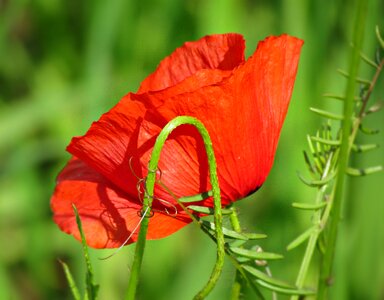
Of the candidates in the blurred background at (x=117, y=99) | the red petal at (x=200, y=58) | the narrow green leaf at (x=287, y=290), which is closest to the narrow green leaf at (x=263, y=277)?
the narrow green leaf at (x=287, y=290)

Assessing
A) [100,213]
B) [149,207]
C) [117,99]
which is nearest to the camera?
[149,207]

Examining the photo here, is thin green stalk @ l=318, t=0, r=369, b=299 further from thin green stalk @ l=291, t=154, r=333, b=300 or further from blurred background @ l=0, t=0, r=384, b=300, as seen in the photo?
blurred background @ l=0, t=0, r=384, b=300

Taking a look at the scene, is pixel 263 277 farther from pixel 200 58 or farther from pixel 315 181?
pixel 200 58

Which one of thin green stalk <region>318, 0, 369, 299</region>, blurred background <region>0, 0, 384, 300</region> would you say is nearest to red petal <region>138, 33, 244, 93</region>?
thin green stalk <region>318, 0, 369, 299</region>

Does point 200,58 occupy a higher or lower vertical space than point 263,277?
higher

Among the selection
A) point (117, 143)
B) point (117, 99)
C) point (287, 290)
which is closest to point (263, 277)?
point (287, 290)

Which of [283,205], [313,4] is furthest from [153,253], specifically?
[313,4]

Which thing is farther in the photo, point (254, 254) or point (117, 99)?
point (117, 99)
